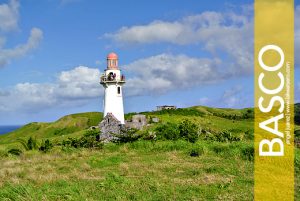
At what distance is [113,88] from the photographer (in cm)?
4869

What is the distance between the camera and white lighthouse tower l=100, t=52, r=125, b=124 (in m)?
48.4

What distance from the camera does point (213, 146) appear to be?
2402 cm

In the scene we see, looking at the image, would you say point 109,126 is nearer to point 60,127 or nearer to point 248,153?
point 248,153

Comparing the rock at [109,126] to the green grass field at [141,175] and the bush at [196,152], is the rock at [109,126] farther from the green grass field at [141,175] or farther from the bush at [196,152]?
the bush at [196,152]

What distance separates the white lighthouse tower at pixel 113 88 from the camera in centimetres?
4844

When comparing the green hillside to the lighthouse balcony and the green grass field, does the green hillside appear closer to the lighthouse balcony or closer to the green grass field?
the lighthouse balcony

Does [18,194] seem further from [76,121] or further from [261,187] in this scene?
[76,121]

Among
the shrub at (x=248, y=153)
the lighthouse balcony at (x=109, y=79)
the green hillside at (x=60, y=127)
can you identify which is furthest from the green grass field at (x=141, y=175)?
the green hillside at (x=60, y=127)

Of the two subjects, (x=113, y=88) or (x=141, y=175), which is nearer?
(x=141, y=175)

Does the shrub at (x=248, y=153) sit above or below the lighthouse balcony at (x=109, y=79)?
below

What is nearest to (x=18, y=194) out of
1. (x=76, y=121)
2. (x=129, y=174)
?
(x=129, y=174)

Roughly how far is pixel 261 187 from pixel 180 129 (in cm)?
2197

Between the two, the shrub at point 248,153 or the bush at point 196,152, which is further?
the bush at point 196,152

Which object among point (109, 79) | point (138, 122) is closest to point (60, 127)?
point (138, 122)
